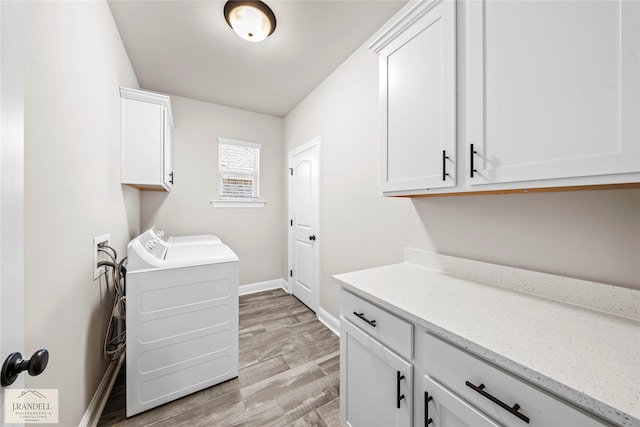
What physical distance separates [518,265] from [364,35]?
6.68ft

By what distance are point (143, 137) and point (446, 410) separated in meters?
2.70

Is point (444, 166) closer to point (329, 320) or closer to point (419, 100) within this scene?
point (419, 100)

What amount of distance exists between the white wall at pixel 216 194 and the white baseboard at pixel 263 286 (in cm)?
7

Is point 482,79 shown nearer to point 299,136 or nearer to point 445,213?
point 445,213

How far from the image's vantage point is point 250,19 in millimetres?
1680

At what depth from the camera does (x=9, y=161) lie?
0.51 meters

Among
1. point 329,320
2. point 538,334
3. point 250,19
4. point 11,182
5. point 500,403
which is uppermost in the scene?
point 250,19

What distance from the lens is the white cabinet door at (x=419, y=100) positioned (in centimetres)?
109

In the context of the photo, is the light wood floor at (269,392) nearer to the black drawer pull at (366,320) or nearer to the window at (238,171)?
the black drawer pull at (366,320)

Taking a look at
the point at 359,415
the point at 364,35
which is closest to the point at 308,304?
the point at 359,415

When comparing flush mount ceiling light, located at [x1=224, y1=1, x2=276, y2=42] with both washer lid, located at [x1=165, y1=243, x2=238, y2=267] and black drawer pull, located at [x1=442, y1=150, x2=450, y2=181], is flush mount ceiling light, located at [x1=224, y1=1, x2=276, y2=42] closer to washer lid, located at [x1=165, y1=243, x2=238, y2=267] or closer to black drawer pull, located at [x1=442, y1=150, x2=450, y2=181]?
black drawer pull, located at [x1=442, y1=150, x2=450, y2=181]

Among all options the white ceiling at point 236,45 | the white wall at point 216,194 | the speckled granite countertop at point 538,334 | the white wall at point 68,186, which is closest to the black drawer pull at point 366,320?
the speckled granite countertop at point 538,334

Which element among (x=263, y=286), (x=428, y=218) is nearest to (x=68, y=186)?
(x=428, y=218)

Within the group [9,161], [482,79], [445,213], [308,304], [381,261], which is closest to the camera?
[9,161]
